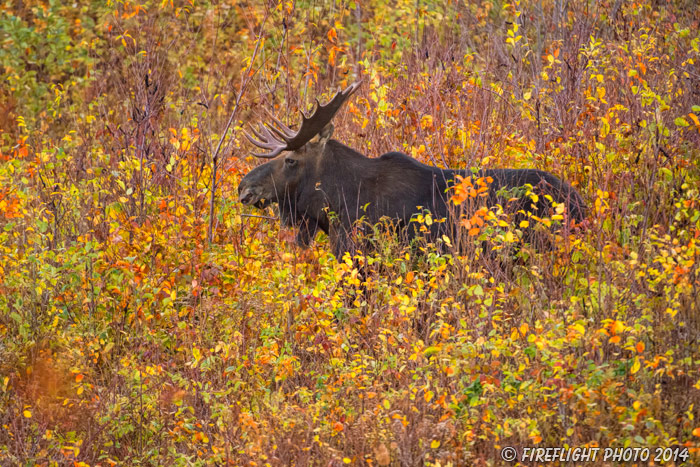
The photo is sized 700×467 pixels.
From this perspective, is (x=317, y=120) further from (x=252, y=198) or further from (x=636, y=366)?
(x=636, y=366)

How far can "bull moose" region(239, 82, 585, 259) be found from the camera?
6.91 m

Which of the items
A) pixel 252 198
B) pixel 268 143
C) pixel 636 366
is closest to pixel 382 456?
pixel 636 366

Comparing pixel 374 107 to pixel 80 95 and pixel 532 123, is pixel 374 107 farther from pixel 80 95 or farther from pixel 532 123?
pixel 80 95

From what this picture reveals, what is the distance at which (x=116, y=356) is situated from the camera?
5926mm

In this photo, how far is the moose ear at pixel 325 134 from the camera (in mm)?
7363

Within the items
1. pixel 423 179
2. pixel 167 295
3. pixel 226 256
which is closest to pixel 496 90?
pixel 423 179

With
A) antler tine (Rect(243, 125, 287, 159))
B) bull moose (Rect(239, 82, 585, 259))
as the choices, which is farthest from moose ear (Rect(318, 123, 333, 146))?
antler tine (Rect(243, 125, 287, 159))

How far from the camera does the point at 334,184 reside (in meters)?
7.28

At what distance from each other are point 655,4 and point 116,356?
8.03 m

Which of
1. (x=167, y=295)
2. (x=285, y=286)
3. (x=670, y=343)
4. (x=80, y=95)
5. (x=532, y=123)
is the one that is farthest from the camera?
(x=80, y=95)

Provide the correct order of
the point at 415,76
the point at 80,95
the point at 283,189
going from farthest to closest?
1. the point at 80,95
2. the point at 415,76
3. the point at 283,189

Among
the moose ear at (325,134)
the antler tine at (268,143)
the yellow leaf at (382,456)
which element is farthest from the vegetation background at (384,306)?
the moose ear at (325,134)

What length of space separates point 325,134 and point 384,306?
7.74 ft

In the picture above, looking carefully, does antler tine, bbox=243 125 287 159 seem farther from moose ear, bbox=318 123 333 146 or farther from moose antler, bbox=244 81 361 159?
moose ear, bbox=318 123 333 146
